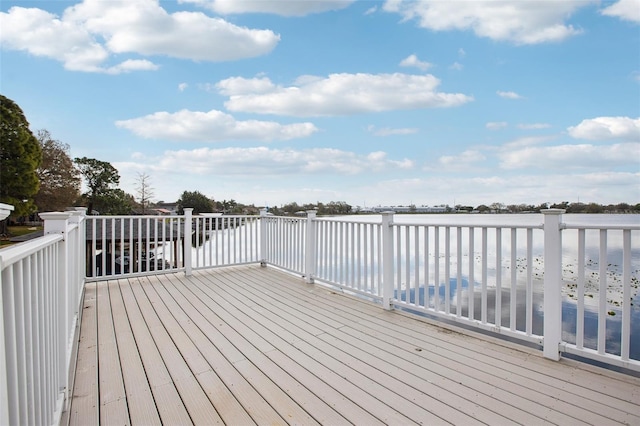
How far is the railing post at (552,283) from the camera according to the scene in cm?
225

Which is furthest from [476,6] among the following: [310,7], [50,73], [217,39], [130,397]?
[50,73]

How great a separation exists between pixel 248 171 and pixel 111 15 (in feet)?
20.3

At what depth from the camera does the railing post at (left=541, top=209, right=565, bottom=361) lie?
7.38 ft

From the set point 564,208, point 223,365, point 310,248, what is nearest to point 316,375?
point 223,365

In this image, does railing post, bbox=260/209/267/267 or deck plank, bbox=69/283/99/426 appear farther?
railing post, bbox=260/209/267/267

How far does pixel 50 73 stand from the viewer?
9430 millimetres

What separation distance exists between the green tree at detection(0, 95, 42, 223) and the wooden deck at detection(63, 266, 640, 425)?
66.5 feet

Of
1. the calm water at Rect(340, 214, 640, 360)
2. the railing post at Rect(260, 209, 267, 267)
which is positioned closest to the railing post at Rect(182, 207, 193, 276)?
→ the railing post at Rect(260, 209, 267, 267)

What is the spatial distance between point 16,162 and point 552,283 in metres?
24.5

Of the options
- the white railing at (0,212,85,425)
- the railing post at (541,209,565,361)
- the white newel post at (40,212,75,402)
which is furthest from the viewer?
the railing post at (541,209,565,361)

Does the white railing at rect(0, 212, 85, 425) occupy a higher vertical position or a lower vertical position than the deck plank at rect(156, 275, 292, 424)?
higher

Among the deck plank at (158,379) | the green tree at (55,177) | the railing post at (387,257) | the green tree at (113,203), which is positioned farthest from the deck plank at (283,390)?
the green tree at (113,203)

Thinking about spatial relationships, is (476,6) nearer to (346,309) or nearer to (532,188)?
(532,188)

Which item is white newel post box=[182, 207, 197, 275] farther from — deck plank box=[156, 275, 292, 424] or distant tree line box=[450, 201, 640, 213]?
distant tree line box=[450, 201, 640, 213]
